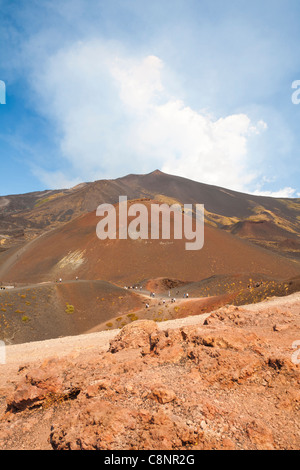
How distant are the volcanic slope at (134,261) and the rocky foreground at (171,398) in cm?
3351

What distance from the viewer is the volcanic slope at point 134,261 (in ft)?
134

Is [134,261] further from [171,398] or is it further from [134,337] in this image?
[171,398]

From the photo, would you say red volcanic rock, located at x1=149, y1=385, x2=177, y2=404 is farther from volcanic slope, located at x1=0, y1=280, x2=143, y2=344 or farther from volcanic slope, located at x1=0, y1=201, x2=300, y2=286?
volcanic slope, located at x1=0, y1=201, x2=300, y2=286

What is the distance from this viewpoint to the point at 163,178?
179 metres

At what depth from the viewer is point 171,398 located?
3.47 metres

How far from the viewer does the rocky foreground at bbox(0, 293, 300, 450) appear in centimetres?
296

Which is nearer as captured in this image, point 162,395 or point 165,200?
point 162,395

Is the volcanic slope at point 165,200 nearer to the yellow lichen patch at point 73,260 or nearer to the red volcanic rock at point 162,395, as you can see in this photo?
the yellow lichen patch at point 73,260

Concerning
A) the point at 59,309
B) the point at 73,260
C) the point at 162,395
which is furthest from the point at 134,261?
the point at 162,395

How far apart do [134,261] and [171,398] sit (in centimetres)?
3997

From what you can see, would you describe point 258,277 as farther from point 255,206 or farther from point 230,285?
point 255,206

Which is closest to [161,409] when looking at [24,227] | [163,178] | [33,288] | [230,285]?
[33,288]
